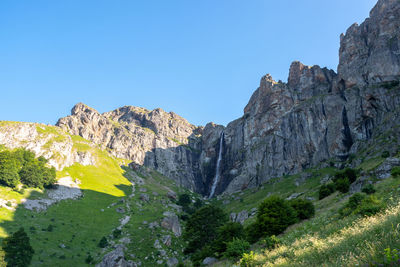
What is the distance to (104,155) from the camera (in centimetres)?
15075

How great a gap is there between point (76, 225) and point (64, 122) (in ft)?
448

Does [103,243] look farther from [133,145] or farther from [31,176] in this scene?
[133,145]

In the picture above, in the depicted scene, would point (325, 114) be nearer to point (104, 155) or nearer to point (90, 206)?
point (90, 206)

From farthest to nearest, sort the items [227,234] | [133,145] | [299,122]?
[133,145]
[299,122]
[227,234]

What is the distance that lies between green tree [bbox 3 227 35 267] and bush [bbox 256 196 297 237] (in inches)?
1538

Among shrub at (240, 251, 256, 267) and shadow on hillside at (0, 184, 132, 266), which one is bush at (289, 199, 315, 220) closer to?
shrub at (240, 251, 256, 267)

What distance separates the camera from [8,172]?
239 feet

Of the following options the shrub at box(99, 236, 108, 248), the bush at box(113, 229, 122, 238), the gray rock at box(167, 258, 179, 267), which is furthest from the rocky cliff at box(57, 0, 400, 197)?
the shrub at box(99, 236, 108, 248)

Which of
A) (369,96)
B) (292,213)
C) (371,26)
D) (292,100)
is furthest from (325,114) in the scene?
(292,213)

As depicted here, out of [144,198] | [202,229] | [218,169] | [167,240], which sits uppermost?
[218,169]

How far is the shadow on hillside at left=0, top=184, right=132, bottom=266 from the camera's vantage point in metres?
46.3

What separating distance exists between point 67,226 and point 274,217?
191ft

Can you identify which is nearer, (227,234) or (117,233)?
(227,234)

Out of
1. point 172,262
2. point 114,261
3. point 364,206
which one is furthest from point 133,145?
point 364,206
